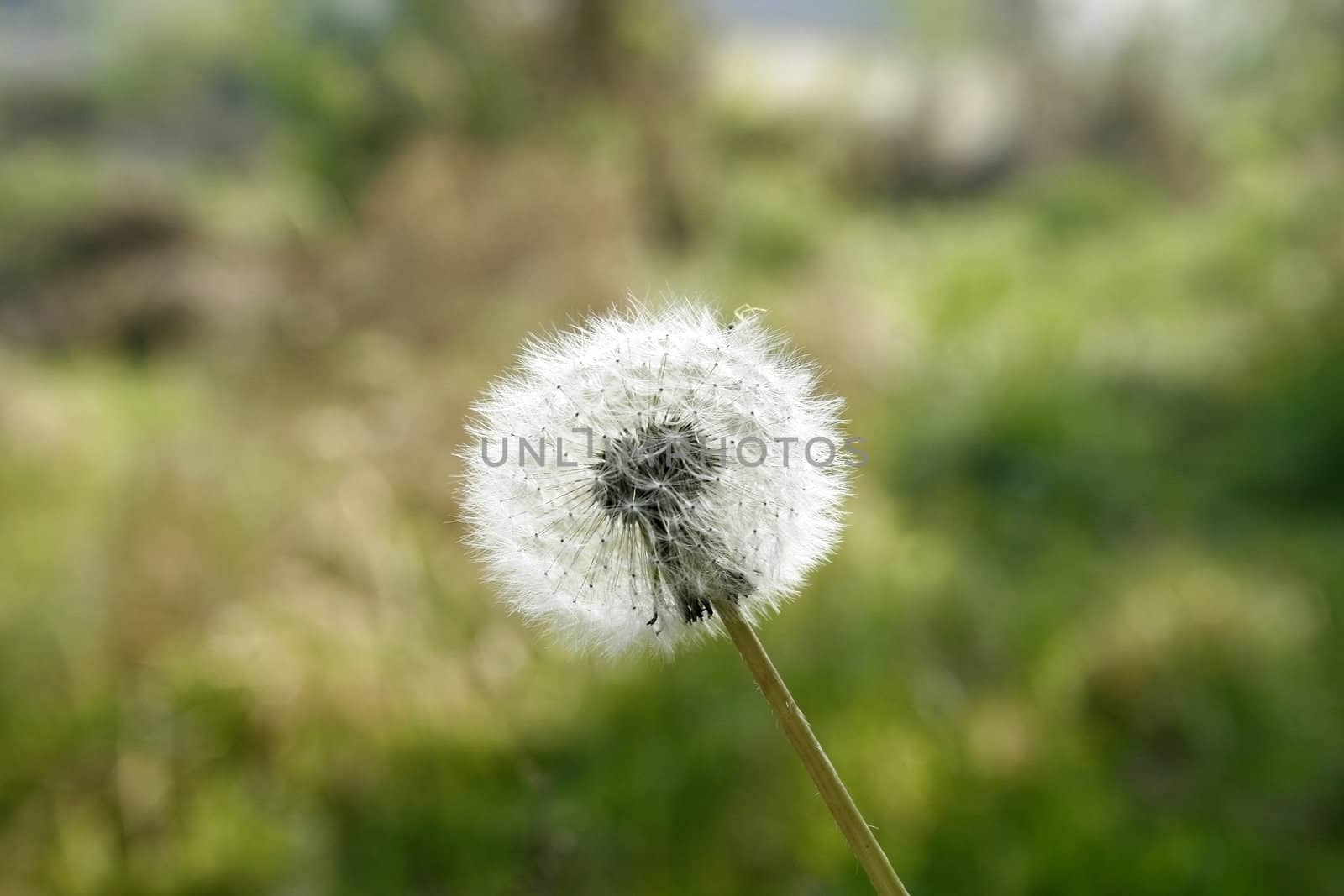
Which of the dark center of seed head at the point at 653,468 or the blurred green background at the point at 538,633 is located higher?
the blurred green background at the point at 538,633

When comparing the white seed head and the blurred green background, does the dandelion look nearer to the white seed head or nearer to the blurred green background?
the white seed head

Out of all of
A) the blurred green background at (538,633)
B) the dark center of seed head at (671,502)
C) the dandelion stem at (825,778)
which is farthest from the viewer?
the blurred green background at (538,633)

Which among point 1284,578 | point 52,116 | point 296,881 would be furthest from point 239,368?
point 52,116

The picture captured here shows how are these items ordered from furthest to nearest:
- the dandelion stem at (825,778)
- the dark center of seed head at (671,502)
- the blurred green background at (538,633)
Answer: the blurred green background at (538,633) < the dark center of seed head at (671,502) < the dandelion stem at (825,778)

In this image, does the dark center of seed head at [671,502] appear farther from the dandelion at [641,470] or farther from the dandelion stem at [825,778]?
the dandelion stem at [825,778]

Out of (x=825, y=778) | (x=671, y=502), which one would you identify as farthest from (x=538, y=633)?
(x=825, y=778)

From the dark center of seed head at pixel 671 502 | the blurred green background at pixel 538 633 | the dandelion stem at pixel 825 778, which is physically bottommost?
the dandelion stem at pixel 825 778

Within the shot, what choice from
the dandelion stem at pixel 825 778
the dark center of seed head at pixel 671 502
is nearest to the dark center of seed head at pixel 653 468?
the dark center of seed head at pixel 671 502
